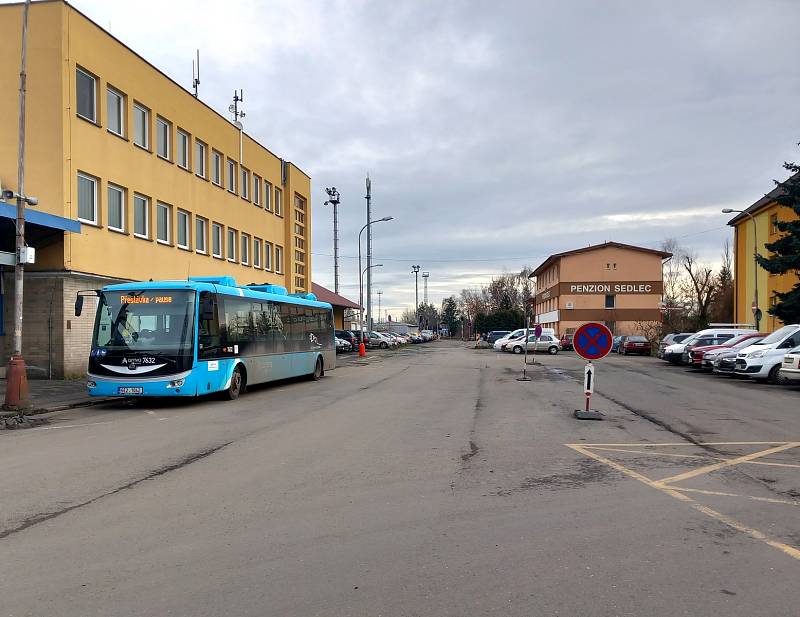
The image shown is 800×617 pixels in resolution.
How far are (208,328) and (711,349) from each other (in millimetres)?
21292

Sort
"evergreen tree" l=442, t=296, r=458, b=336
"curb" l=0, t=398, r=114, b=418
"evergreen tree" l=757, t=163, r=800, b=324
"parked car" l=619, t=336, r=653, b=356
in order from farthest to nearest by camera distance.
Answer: "evergreen tree" l=442, t=296, r=458, b=336 < "parked car" l=619, t=336, r=653, b=356 < "evergreen tree" l=757, t=163, r=800, b=324 < "curb" l=0, t=398, r=114, b=418

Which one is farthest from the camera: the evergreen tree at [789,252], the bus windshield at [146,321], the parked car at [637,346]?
the parked car at [637,346]

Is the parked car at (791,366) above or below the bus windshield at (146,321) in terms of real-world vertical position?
below

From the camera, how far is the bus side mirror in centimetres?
1427

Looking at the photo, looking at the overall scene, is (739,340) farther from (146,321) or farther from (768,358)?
(146,321)

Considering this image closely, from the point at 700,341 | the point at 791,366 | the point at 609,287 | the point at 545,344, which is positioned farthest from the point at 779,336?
the point at 609,287

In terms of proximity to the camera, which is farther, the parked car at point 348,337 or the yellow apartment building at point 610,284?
the yellow apartment building at point 610,284

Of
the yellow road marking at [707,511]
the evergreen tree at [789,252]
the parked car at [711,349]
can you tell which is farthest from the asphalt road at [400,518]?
the evergreen tree at [789,252]

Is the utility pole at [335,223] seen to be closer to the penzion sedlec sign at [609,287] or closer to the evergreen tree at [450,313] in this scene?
the penzion sedlec sign at [609,287]

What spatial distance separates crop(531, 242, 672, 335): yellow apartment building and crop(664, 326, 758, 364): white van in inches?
1704

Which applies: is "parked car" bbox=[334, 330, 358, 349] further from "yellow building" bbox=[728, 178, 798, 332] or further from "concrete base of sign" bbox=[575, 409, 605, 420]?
"concrete base of sign" bbox=[575, 409, 605, 420]

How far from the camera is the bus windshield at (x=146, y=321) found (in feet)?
45.8

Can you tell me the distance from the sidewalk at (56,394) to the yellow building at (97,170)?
3.31 ft

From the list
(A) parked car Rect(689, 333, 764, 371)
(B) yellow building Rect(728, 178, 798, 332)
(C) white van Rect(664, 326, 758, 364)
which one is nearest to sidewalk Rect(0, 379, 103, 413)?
(A) parked car Rect(689, 333, 764, 371)
